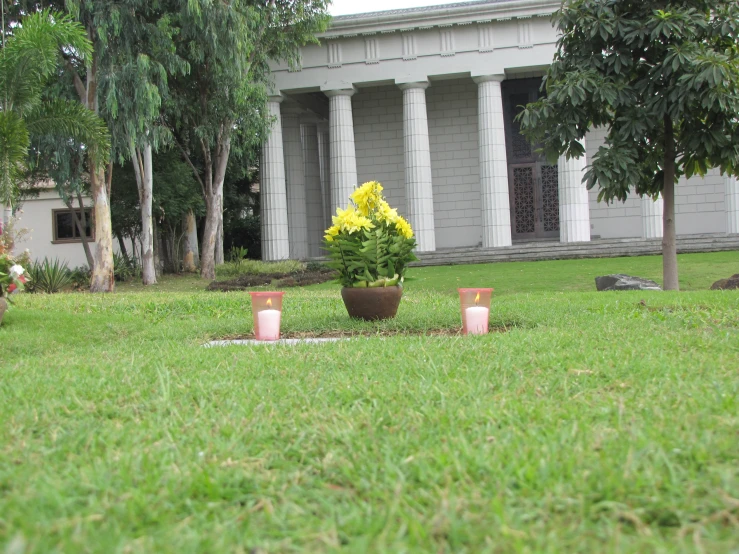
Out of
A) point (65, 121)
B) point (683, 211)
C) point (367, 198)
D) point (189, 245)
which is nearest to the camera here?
point (367, 198)

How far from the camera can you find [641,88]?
10758 mm

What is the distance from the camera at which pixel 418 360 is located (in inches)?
188

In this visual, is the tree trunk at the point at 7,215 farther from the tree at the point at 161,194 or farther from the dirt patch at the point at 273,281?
the tree at the point at 161,194

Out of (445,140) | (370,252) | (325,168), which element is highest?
(445,140)

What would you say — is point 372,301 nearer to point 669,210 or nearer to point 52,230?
point 669,210

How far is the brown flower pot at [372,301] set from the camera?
7871 mm

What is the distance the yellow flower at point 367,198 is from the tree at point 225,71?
11.1 metres

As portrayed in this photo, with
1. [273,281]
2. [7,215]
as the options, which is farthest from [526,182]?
[7,215]

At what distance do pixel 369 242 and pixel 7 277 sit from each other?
14.3 feet

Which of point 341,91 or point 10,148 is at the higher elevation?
point 341,91

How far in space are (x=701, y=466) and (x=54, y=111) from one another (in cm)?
1421

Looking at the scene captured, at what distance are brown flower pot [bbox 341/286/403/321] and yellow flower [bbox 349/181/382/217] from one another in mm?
907

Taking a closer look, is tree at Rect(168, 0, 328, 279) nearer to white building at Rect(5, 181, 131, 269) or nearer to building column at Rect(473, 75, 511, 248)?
building column at Rect(473, 75, 511, 248)

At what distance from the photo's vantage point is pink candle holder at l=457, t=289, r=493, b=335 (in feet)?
22.7
